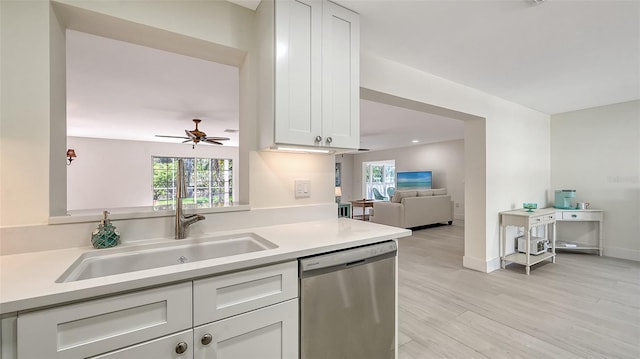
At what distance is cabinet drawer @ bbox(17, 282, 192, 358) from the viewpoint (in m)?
0.75

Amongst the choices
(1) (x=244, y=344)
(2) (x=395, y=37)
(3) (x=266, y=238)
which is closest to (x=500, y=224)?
(2) (x=395, y=37)

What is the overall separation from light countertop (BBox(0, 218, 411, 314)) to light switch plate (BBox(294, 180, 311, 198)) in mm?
332

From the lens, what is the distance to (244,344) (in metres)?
1.05

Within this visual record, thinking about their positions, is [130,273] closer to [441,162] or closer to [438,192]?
[438,192]

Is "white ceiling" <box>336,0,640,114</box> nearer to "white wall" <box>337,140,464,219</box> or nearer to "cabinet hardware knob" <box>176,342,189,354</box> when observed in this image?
"cabinet hardware knob" <box>176,342,189,354</box>

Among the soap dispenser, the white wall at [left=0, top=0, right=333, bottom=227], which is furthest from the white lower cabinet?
the white wall at [left=0, top=0, right=333, bottom=227]

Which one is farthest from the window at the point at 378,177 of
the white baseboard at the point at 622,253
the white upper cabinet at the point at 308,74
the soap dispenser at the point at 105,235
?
the soap dispenser at the point at 105,235

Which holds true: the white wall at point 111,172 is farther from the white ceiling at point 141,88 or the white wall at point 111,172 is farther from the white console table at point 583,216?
the white console table at point 583,216

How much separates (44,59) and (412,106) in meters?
2.69

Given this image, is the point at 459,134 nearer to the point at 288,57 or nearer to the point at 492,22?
the point at 492,22

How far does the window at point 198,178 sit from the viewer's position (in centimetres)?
716

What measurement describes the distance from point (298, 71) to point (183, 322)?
1.31m

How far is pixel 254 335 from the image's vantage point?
3.54ft

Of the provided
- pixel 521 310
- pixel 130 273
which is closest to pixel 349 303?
pixel 130 273
